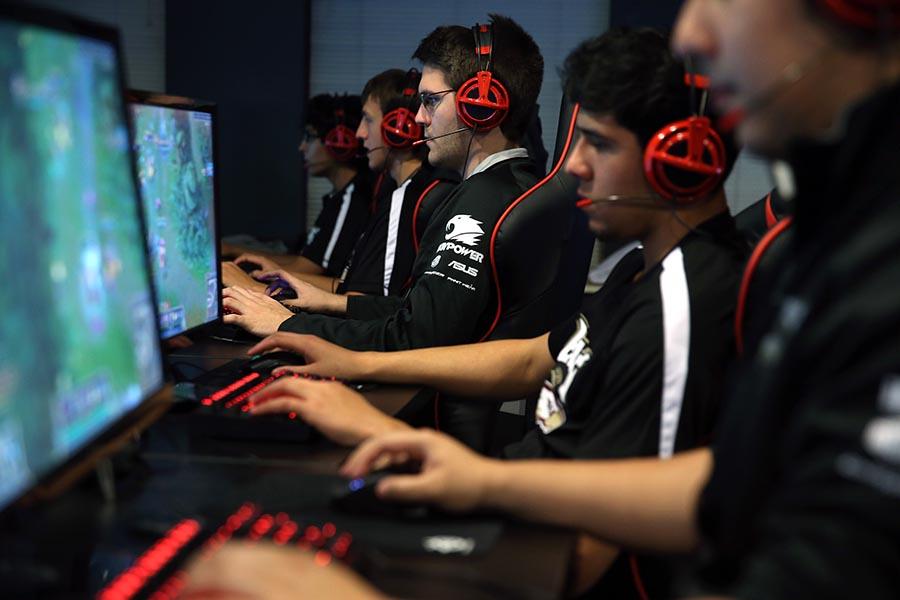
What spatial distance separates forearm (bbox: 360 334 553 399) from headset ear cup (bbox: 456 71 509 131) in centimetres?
81

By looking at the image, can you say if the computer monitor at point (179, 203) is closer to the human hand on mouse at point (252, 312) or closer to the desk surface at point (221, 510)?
the human hand on mouse at point (252, 312)

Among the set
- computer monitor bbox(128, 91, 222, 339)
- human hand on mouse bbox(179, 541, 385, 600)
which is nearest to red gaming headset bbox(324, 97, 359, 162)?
computer monitor bbox(128, 91, 222, 339)

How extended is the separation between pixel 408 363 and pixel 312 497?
757mm

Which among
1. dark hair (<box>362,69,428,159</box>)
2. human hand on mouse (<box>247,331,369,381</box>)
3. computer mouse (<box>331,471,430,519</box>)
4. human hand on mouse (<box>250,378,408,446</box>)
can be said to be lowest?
human hand on mouse (<box>247,331,369,381</box>)

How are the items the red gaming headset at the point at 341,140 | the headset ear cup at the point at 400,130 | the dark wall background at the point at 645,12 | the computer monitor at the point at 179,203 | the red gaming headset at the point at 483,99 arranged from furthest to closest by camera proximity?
the dark wall background at the point at 645,12 → the red gaming headset at the point at 341,140 → the headset ear cup at the point at 400,130 → the red gaming headset at the point at 483,99 → the computer monitor at the point at 179,203

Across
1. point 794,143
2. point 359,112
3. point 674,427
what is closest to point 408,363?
point 674,427

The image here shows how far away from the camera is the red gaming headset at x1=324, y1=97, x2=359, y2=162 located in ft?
15.1

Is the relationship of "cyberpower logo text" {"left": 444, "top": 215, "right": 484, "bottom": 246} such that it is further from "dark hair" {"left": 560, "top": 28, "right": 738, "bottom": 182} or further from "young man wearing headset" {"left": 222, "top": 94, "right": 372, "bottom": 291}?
"young man wearing headset" {"left": 222, "top": 94, "right": 372, "bottom": 291}

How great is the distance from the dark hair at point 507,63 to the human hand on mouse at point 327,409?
1.33m

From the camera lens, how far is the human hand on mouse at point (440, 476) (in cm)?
111

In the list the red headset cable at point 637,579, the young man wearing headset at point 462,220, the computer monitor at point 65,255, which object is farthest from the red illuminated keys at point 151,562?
the young man wearing headset at point 462,220

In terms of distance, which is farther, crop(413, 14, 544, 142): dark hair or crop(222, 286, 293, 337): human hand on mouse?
crop(413, 14, 544, 142): dark hair

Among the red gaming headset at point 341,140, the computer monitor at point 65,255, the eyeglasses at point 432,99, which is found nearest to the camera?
the computer monitor at point 65,255

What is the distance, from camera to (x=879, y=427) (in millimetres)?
719
